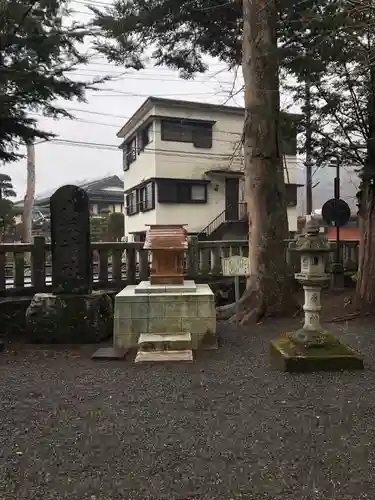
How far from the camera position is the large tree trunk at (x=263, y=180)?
7.43 metres

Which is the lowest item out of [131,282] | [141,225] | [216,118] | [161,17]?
[131,282]

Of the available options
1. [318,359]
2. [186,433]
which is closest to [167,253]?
[318,359]

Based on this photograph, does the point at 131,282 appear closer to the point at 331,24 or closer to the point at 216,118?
the point at 331,24

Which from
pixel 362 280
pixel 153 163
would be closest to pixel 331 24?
pixel 362 280

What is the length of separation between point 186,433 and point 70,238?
407cm

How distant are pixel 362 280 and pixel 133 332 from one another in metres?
4.42

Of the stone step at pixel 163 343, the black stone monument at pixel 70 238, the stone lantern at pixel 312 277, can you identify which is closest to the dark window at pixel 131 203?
the black stone monument at pixel 70 238

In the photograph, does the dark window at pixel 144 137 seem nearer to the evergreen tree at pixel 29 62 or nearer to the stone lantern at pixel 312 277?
the evergreen tree at pixel 29 62

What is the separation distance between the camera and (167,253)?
6246 millimetres

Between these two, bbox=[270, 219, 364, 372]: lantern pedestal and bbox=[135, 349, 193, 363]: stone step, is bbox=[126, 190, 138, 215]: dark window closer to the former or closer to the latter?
bbox=[135, 349, 193, 363]: stone step

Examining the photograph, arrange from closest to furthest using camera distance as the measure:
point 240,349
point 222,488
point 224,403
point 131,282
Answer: point 222,488 < point 224,403 < point 240,349 < point 131,282

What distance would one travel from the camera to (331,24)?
21.0ft

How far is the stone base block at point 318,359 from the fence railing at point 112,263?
4.53 metres

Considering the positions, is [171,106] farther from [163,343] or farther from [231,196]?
[163,343]
